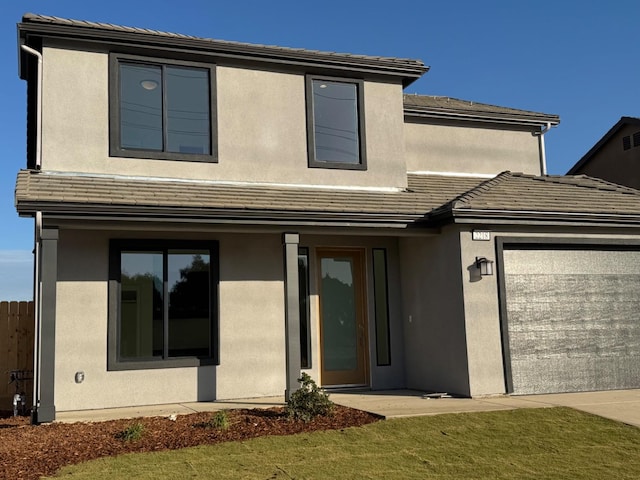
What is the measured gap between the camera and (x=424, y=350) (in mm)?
11977

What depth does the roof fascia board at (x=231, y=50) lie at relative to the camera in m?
10.7

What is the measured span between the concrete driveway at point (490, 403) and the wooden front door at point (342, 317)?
883 millimetres

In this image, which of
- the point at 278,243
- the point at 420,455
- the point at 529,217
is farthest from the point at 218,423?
the point at 529,217

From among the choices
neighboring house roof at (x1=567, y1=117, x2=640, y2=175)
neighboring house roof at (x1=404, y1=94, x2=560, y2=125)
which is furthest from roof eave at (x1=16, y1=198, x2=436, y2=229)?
neighboring house roof at (x1=567, y1=117, x2=640, y2=175)

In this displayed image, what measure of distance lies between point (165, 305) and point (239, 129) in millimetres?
3456

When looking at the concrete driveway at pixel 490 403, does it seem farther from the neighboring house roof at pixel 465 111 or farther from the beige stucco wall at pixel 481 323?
the neighboring house roof at pixel 465 111

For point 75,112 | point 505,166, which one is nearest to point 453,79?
point 505,166

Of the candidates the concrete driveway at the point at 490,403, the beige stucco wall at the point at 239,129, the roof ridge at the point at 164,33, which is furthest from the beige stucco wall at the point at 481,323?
the roof ridge at the point at 164,33

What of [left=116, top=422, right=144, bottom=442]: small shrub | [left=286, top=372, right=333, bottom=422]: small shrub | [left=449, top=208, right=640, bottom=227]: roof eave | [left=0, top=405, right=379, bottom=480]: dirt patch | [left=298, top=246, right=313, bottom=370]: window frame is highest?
[left=449, top=208, right=640, bottom=227]: roof eave

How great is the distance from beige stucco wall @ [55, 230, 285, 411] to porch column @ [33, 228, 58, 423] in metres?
0.99

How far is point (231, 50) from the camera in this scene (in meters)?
11.9

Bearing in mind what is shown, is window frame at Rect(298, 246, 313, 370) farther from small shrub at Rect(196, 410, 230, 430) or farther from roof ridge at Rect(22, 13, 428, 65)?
roof ridge at Rect(22, 13, 428, 65)

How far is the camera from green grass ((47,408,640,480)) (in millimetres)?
6352

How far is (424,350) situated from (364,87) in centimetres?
526
